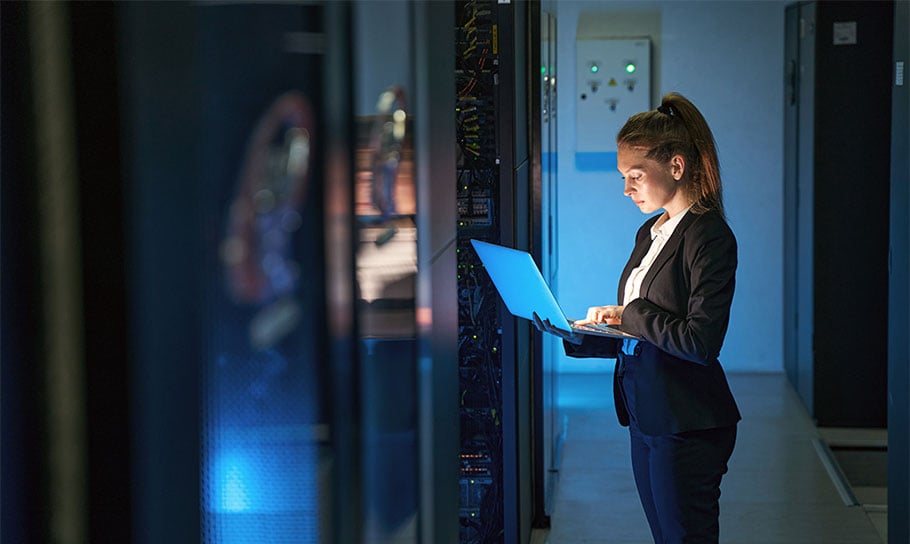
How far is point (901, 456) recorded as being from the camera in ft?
11.6

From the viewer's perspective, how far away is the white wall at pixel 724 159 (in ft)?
24.5

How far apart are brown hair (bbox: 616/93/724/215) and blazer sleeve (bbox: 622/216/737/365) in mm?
106

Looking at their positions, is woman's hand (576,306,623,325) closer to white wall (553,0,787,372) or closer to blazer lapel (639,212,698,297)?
blazer lapel (639,212,698,297)

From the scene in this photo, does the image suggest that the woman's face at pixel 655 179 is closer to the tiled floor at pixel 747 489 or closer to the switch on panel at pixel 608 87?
the tiled floor at pixel 747 489

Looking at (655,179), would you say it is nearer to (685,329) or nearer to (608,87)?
(685,329)

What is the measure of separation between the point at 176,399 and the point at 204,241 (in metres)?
0.09

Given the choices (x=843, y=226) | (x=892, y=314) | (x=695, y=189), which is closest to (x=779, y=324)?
(x=843, y=226)

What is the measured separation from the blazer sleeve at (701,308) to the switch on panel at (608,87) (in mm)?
4941

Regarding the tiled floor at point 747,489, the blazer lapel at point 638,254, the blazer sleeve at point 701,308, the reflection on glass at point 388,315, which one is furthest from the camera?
the tiled floor at point 747,489

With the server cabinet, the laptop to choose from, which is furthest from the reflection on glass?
the server cabinet

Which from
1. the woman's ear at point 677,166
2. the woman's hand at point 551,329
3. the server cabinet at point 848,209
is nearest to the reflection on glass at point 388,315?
the woman's hand at point 551,329

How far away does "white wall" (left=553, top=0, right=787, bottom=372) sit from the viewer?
7.46 metres

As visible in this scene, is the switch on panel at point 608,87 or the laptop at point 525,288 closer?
the laptop at point 525,288

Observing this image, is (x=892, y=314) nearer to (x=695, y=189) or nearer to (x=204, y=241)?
(x=695, y=189)
